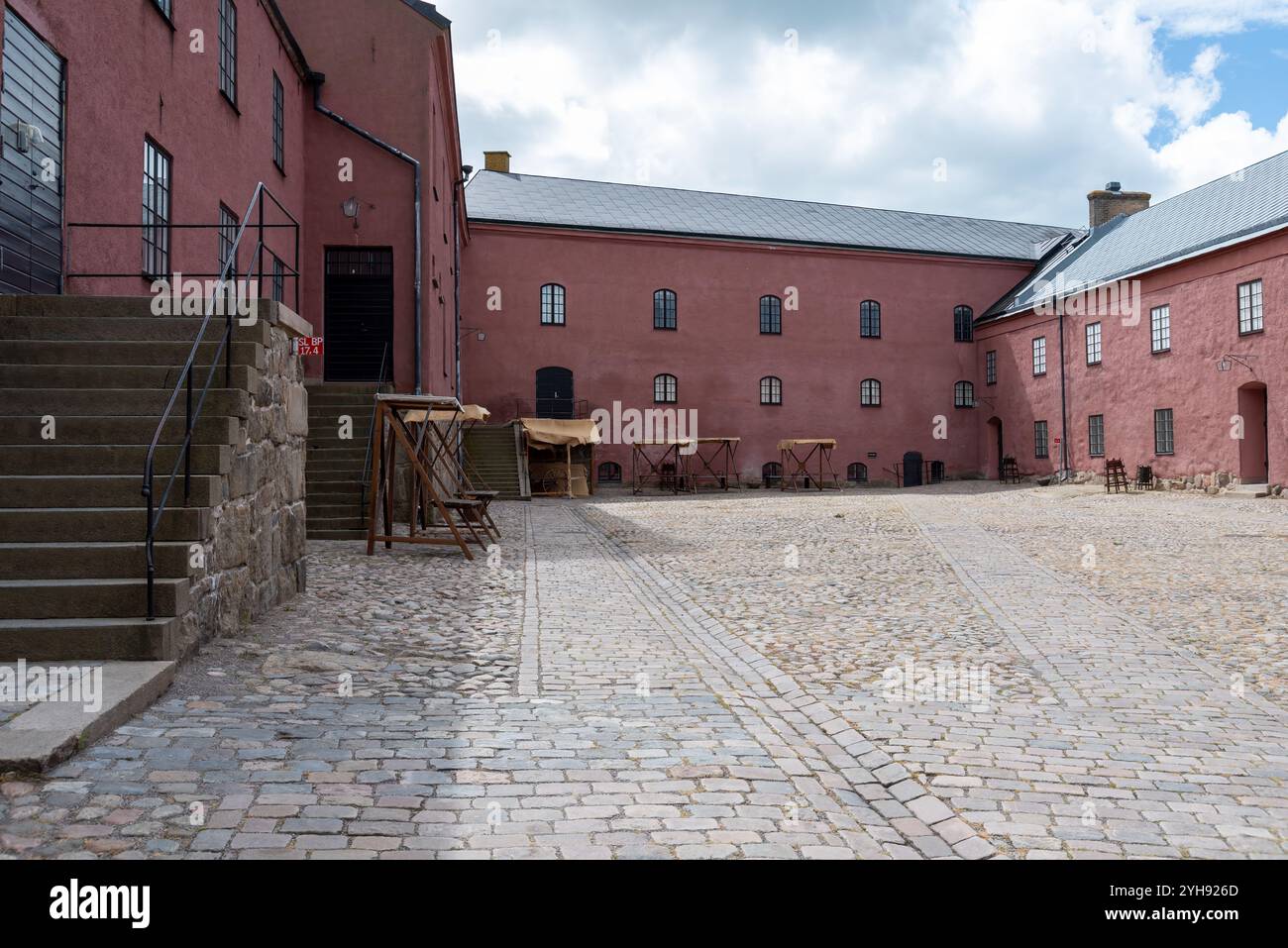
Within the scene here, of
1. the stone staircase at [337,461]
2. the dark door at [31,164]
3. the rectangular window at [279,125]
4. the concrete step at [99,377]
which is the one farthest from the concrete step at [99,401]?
the rectangular window at [279,125]

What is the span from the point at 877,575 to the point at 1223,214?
2371 cm

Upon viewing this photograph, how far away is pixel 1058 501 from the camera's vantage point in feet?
78.8

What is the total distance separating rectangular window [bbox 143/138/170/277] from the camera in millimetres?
11297

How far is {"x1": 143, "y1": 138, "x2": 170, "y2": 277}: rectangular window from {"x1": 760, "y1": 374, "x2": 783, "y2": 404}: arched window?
24956 millimetres

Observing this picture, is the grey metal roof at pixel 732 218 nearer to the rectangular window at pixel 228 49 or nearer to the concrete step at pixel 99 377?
the rectangular window at pixel 228 49

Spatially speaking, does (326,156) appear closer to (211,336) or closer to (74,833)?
(211,336)

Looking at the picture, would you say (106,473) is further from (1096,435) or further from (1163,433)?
(1096,435)

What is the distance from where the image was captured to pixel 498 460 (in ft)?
87.5

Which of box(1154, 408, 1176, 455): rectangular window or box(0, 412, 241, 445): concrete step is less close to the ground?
box(1154, 408, 1176, 455): rectangular window

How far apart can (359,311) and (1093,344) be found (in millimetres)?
23394

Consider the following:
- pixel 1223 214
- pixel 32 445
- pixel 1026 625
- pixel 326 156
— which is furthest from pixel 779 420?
pixel 32 445

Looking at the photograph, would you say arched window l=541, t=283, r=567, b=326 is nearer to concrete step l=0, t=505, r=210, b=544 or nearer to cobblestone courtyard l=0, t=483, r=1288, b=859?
cobblestone courtyard l=0, t=483, r=1288, b=859

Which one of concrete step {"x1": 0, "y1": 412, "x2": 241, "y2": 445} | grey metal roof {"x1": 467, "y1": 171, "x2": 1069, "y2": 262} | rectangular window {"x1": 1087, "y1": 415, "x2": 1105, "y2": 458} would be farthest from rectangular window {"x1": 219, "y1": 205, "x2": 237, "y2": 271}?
rectangular window {"x1": 1087, "y1": 415, "x2": 1105, "y2": 458}

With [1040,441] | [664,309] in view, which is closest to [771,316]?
[664,309]
